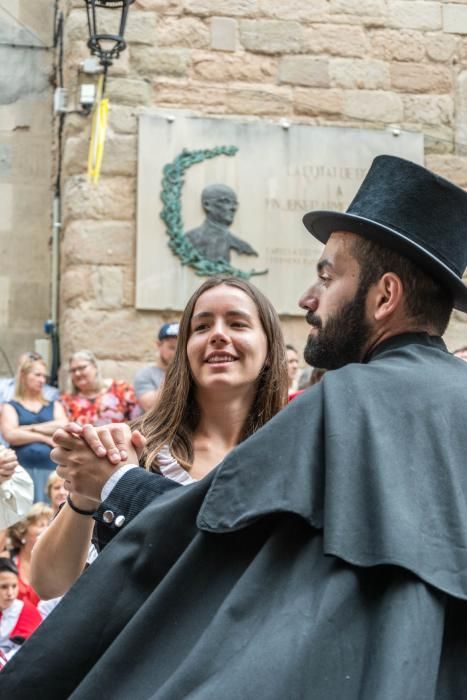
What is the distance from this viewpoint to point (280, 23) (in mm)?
10266

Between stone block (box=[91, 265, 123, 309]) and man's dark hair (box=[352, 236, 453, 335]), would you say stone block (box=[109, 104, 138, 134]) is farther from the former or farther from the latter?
man's dark hair (box=[352, 236, 453, 335])

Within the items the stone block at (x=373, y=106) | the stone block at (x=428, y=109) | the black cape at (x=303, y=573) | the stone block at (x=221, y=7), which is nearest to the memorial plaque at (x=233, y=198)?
the stone block at (x=373, y=106)

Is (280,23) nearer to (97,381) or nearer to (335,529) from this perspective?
(97,381)

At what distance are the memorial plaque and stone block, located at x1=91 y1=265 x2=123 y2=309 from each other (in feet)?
0.57

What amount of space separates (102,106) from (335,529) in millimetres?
7551

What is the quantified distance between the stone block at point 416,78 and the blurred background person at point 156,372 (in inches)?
144

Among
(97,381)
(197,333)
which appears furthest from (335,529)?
(97,381)

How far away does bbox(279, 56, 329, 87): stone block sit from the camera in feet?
33.6

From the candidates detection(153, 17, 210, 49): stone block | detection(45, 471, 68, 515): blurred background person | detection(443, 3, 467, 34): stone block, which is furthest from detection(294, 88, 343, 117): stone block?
detection(45, 471, 68, 515): blurred background person

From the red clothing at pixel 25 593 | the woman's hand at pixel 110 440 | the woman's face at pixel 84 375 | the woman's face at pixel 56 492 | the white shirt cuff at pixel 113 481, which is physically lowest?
the red clothing at pixel 25 593

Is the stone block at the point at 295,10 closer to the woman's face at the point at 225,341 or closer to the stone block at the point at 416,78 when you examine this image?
the stone block at the point at 416,78

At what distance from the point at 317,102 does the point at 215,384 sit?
7.10 m

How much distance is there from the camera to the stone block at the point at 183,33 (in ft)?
32.9

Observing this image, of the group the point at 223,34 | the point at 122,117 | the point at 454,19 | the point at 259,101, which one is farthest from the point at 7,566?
the point at 454,19
